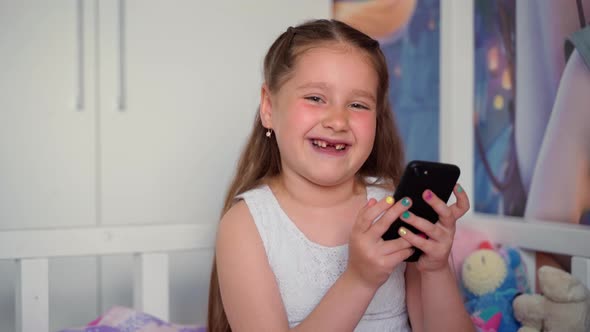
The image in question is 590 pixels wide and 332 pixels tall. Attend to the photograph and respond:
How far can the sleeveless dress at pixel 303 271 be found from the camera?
953mm

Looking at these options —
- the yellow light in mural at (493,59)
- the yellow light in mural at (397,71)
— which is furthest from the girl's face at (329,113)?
the yellow light in mural at (397,71)

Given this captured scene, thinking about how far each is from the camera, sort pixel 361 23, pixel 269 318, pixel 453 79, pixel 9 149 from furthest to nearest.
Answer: pixel 361 23 → pixel 9 149 → pixel 453 79 → pixel 269 318

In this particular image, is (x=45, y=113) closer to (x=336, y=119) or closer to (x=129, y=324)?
(x=129, y=324)

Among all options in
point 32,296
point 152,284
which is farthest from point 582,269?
point 32,296

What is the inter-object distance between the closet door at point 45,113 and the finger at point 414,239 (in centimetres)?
112

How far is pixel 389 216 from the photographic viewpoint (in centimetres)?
75

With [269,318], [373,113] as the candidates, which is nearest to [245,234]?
[269,318]

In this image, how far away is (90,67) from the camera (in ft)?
5.41

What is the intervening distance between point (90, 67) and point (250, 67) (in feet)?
1.48

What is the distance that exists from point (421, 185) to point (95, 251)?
0.63m

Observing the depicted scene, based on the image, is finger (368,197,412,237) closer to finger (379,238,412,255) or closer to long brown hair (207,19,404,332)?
finger (379,238,412,255)

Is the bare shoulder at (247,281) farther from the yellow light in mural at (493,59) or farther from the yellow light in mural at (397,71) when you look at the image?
the yellow light in mural at (397,71)

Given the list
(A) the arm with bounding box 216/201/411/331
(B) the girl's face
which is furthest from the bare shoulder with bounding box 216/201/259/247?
(B) the girl's face

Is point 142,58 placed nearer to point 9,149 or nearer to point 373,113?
point 9,149
